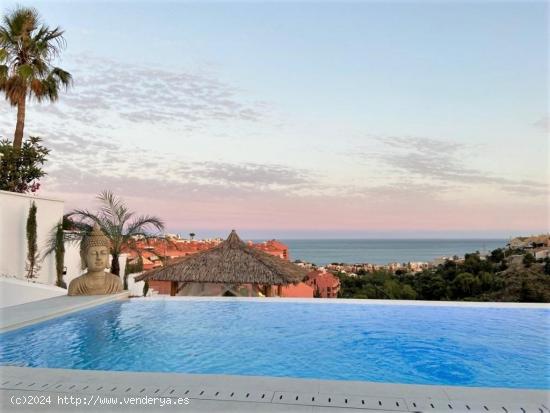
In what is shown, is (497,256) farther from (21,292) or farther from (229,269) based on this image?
(21,292)

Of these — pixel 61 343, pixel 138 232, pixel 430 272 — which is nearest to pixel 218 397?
pixel 61 343

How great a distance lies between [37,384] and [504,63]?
14243mm

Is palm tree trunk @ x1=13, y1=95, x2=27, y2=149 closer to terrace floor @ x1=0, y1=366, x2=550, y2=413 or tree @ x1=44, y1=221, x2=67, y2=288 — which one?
tree @ x1=44, y1=221, x2=67, y2=288

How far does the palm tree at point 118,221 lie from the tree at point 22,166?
85.2 inches

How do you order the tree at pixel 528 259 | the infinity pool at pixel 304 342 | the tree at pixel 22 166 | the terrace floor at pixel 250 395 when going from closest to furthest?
the terrace floor at pixel 250 395, the infinity pool at pixel 304 342, the tree at pixel 22 166, the tree at pixel 528 259

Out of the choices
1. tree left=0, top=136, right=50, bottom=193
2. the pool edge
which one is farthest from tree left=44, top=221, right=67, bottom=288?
the pool edge

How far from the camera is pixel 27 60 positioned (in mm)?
16734

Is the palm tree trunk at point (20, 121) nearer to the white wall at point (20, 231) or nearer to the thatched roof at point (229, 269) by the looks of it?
the white wall at point (20, 231)

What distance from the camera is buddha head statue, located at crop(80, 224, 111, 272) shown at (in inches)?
419

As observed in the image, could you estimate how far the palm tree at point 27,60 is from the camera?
53.8ft

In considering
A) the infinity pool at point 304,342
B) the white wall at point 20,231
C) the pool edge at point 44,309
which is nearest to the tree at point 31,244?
the white wall at point 20,231

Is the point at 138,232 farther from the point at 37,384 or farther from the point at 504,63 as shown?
the point at 504,63

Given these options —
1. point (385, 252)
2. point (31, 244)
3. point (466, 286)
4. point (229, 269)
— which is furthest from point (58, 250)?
point (385, 252)

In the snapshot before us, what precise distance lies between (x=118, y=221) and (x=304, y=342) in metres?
8.26
